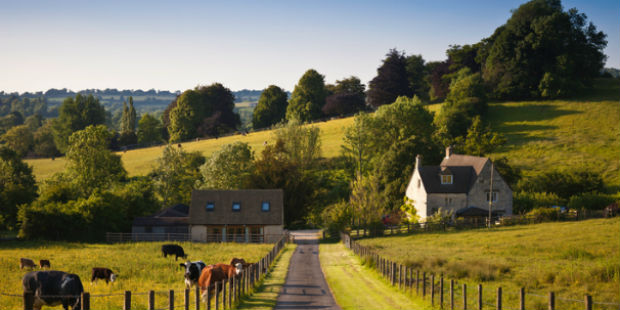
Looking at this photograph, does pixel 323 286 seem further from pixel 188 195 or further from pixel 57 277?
pixel 188 195

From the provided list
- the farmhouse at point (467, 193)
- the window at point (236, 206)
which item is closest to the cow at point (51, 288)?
the window at point (236, 206)

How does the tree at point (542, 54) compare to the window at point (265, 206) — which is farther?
the tree at point (542, 54)

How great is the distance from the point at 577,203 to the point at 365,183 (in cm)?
2567

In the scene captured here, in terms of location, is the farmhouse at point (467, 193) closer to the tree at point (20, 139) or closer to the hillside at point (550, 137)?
the hillside at point (550, 137)

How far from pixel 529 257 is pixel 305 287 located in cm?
1846

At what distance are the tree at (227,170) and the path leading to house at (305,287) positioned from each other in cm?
3064

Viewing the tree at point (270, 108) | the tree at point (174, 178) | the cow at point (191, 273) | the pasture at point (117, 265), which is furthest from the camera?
the tree at point (270, 108)

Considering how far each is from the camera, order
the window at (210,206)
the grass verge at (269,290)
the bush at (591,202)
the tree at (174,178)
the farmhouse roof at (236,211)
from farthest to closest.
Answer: the tree at (174,178) → the bush at (591,202) → the window at (210,206) → the farmhouse roof at (236,211) → the grass verge at (269,290)

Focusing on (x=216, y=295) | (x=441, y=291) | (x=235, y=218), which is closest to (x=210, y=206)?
(x=235, y=218)

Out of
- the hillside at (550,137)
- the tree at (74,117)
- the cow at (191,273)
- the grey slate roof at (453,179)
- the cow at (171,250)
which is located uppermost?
the tree at (74,117)

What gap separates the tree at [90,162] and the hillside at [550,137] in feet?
59.1

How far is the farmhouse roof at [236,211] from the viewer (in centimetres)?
5988

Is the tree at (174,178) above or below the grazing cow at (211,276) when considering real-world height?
above

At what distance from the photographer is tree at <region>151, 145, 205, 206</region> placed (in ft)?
253
